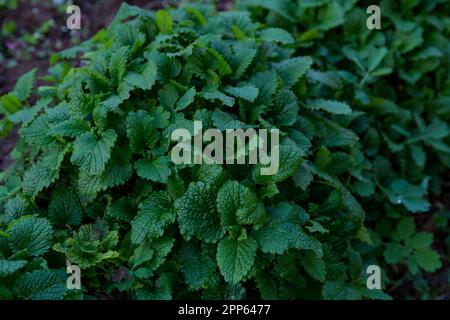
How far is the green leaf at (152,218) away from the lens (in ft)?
7.45

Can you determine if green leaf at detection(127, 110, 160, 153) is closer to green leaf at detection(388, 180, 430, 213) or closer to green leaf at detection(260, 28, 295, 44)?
green leaf at detection(260, 28, 295, 44)

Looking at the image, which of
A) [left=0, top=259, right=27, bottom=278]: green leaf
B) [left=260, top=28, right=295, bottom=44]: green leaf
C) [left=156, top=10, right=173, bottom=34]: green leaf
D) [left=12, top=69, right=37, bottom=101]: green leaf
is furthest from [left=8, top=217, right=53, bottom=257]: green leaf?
[left=260, top=28, right=295, bottom=44]: green leaf

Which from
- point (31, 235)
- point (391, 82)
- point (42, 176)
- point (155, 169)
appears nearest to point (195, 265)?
point (155, 169)

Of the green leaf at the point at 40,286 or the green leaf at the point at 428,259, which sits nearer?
the green leaf at the point at 40,286

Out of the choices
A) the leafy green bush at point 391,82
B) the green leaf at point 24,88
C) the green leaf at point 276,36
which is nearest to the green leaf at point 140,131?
the green leaf at point 24,88

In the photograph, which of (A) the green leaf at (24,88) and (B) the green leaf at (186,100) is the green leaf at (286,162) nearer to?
(B) the green leaf at (186,100)

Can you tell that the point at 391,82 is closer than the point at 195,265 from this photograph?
No

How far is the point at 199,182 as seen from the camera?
2.26 meters

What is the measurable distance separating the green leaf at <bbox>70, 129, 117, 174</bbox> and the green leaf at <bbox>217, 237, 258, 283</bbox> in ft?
1.99

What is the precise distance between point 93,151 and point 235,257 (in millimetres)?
751

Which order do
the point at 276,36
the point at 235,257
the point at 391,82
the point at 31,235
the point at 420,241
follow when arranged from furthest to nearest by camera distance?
the point at 391,82 < the point at 420,241 < the point at 276,36 < the point at 31,235 < the point at 235,257

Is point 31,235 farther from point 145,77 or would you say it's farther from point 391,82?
point 391,82
